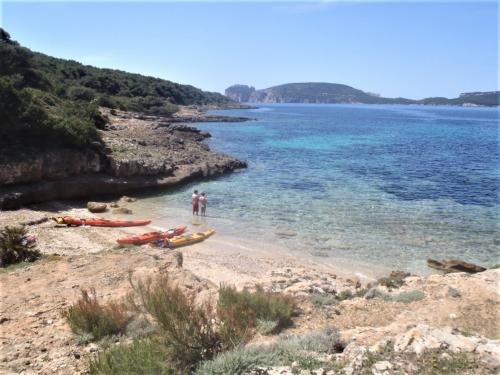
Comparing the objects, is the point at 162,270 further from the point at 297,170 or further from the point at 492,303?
the point at 297,170

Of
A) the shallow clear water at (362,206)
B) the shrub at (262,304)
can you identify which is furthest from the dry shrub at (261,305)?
the shallow clear water at (362,206)

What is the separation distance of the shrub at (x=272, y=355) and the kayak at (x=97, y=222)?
14.0 metres

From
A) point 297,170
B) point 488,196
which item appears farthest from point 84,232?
point 488,196

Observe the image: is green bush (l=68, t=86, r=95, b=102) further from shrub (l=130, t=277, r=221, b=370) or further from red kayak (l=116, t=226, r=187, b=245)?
shrub (l=130, t=277, r=221, b=370)

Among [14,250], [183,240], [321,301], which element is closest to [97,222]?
[183,240]

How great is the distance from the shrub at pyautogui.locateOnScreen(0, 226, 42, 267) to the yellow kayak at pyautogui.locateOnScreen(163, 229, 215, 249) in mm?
5211

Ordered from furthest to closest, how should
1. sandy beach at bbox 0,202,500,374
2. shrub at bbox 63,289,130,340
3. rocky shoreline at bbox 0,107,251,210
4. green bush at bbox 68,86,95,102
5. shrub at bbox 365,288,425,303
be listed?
green bush at bbox 68,86,95,102
rocky shoreline at bbox 0,107,251,210
shrub at bbox 365,288,425,303
shrub at bbox 63,289,130,340
sandy beach at bbox 0,202,500,374

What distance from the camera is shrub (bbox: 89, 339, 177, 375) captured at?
5.03m

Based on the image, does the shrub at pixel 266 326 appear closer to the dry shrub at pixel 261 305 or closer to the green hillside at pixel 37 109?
the dry shrub at pixel 261 305

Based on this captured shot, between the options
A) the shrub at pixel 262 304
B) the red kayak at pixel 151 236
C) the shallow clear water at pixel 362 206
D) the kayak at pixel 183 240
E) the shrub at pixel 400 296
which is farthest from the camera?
the shallow clear water at pixel 362 206

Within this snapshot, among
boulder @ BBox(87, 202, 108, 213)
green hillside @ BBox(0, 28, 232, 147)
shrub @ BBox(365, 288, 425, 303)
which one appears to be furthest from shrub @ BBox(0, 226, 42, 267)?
green hillside @ BBox(0, 28, 232, 147)

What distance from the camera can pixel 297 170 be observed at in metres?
34.2

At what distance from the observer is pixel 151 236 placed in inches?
667

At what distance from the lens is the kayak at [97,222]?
18.2 metres
